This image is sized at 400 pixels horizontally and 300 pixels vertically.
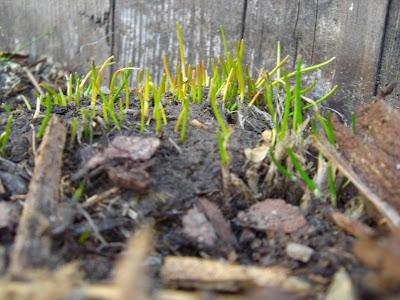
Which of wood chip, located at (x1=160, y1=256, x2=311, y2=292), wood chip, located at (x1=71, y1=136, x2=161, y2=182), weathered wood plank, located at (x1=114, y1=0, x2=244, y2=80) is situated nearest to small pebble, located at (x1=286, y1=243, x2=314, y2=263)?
wood chip, located at (x1=160, y1=256, x2=311, y2=292)

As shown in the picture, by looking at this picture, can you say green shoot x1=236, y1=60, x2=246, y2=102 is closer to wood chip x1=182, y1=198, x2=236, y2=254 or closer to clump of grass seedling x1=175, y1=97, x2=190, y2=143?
clump of grass seedling x1=175, y1=97, x2=190, y2=143

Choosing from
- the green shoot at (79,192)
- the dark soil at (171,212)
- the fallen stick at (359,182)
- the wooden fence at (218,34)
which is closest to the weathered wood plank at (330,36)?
the wooden fence at (218,34)

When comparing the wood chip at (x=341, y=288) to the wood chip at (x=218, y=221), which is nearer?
the wood chip at (x=341, y=288)

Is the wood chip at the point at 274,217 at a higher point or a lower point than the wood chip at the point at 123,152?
lower

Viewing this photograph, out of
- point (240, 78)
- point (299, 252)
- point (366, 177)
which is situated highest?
point (240, 78)

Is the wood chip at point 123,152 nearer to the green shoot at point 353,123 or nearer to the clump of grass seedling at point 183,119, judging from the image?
the clump of grass seedling at point 183,119

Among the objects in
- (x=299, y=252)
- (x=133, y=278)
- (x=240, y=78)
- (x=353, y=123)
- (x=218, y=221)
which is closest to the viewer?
(x=133, y=278)

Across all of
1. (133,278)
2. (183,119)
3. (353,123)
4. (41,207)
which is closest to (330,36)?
(353,123)

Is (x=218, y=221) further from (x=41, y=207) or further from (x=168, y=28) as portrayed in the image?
(x=168, y=28)
